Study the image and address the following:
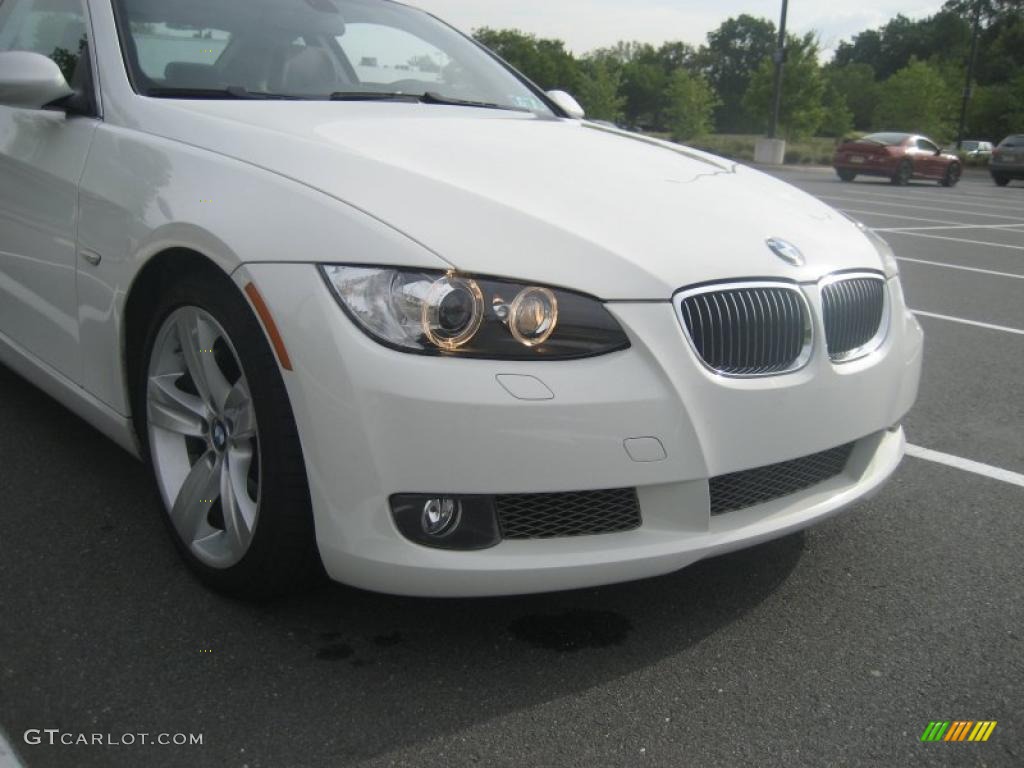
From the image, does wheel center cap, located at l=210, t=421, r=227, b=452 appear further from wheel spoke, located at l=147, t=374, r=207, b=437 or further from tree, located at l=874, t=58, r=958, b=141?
tree, located at l=874, t=58, r=958, b=141

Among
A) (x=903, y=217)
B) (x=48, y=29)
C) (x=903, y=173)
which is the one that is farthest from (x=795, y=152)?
(x=48, y=29)

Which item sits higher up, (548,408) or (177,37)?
(177,37)

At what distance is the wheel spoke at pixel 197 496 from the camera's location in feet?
8.08

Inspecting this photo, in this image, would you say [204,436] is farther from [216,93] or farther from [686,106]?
[686,106]

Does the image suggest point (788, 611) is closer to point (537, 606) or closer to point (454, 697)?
point (537, 606)

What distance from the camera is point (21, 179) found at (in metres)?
3.09

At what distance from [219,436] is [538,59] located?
280 feet

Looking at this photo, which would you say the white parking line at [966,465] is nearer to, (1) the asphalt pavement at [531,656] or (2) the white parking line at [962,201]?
(1) the asphalt pavement at [531,656]

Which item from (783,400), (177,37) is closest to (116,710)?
(783,400)

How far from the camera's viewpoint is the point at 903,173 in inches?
951

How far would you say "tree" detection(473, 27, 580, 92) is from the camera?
8012cm

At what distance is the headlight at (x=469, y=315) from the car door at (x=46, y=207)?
3.93ft

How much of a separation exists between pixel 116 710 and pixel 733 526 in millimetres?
1333

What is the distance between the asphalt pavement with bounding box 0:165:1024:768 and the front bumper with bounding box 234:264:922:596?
10.1 inches
